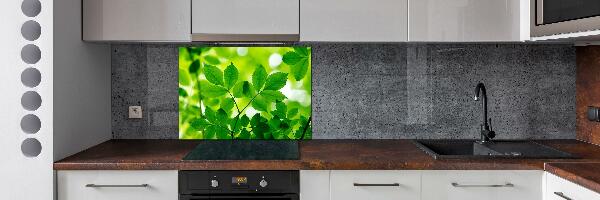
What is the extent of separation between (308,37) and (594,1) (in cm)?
117

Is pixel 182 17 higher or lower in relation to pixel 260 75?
higher

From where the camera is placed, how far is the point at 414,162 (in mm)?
2445

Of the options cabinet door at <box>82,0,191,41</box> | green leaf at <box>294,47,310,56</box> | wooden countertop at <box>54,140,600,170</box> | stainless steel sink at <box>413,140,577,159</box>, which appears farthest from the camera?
green leaf at <box>294,47,310,56</box>

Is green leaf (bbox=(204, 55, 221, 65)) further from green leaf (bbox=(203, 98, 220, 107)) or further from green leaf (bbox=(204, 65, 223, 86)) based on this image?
green leaf (bbox=(203, 98, 220, 107))

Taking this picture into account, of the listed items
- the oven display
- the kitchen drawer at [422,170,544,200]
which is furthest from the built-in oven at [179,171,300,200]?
the kitchen drawer at [422,170,544,200]

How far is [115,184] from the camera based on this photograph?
246 centimetres

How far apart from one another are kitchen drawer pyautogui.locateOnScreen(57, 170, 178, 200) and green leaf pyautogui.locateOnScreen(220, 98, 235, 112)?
801 millimetres

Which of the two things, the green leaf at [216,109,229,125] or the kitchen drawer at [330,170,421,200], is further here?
the green leaf at [216,109,229,125]

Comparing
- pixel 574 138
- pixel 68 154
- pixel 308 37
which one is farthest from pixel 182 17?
pixel 574 138

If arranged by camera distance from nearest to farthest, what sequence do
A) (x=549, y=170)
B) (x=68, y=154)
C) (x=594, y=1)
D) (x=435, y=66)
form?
(x=594, y=1) → (x=549, y=170) → (x=68, y=154) → (x=435, y=66)

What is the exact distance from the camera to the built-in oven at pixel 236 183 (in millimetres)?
2443

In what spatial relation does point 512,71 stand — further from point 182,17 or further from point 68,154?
point 68,154
